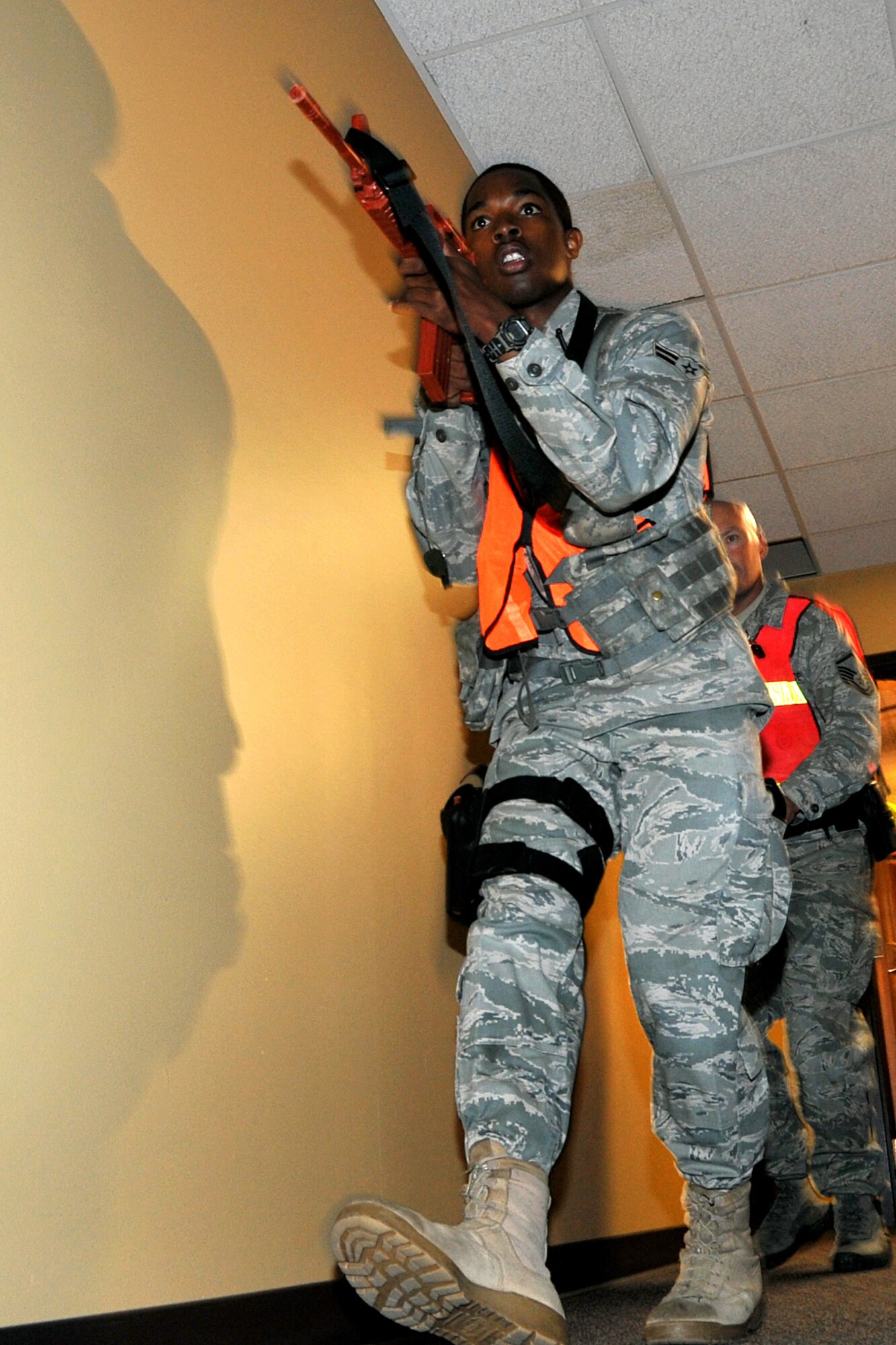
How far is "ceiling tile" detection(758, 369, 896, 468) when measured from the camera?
4.26 meters

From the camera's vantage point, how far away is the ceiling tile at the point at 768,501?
4.89m

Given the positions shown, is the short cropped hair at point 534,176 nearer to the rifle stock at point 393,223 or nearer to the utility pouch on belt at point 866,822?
the rifle stock at point 393,223

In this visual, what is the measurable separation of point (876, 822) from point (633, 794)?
4.97 ft

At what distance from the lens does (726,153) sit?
126 inches

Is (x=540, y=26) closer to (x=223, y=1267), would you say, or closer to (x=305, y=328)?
(x=305, y=328)

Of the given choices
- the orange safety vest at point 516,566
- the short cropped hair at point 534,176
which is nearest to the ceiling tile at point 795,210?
the short cropped hair at point 534,176

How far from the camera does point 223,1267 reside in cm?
144

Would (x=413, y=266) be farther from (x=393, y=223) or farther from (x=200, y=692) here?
(x=200, y=692)

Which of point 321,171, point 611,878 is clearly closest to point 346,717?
point 321,171

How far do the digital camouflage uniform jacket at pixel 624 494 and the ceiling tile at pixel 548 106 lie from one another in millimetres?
1222

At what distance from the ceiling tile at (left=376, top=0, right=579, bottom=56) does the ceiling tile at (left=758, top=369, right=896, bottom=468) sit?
1.82 m

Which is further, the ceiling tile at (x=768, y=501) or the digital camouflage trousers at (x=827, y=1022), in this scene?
the ceiling tile at (x=768, y=501)

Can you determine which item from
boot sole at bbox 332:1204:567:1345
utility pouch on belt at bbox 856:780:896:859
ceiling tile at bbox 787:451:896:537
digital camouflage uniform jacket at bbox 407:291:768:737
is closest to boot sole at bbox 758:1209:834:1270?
utility pouch on belt at bbox 856:780:896:859

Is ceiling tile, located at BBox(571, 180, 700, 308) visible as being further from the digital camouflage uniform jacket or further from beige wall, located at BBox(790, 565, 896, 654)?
beige wall, located at BBox(790, 565, 896, 654)
